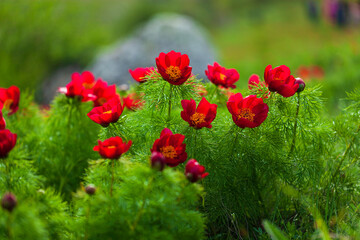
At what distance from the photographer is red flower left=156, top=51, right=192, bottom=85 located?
1149 millimetres

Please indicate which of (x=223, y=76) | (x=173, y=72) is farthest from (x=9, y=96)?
(x=223, y=76)

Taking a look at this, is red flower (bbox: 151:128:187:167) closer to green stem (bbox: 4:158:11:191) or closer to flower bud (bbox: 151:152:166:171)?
flower bud (bbox: 151:152:166:171)

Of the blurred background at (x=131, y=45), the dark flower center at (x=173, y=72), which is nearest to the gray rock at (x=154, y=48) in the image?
the blurred background at (x=131, y=45)

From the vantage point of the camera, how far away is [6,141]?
39.7 inches

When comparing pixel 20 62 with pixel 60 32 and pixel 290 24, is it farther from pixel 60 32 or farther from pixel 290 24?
pixel 290 24

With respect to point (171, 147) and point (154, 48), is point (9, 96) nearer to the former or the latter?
point (171, 147)

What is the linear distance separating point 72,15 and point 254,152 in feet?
21.9

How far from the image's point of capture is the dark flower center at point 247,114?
1128mm

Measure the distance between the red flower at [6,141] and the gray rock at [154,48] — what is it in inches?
175

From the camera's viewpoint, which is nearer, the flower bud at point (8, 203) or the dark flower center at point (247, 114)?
the flower bud at point (8, 203)

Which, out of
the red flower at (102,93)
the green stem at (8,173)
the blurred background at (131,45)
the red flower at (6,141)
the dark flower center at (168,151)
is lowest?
the blurred background at (131,45)

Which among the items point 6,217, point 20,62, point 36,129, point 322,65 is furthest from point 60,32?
point 6,217

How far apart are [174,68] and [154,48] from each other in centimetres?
470

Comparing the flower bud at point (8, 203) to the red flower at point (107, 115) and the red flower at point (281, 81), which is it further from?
the red flower at point (281, 81)
